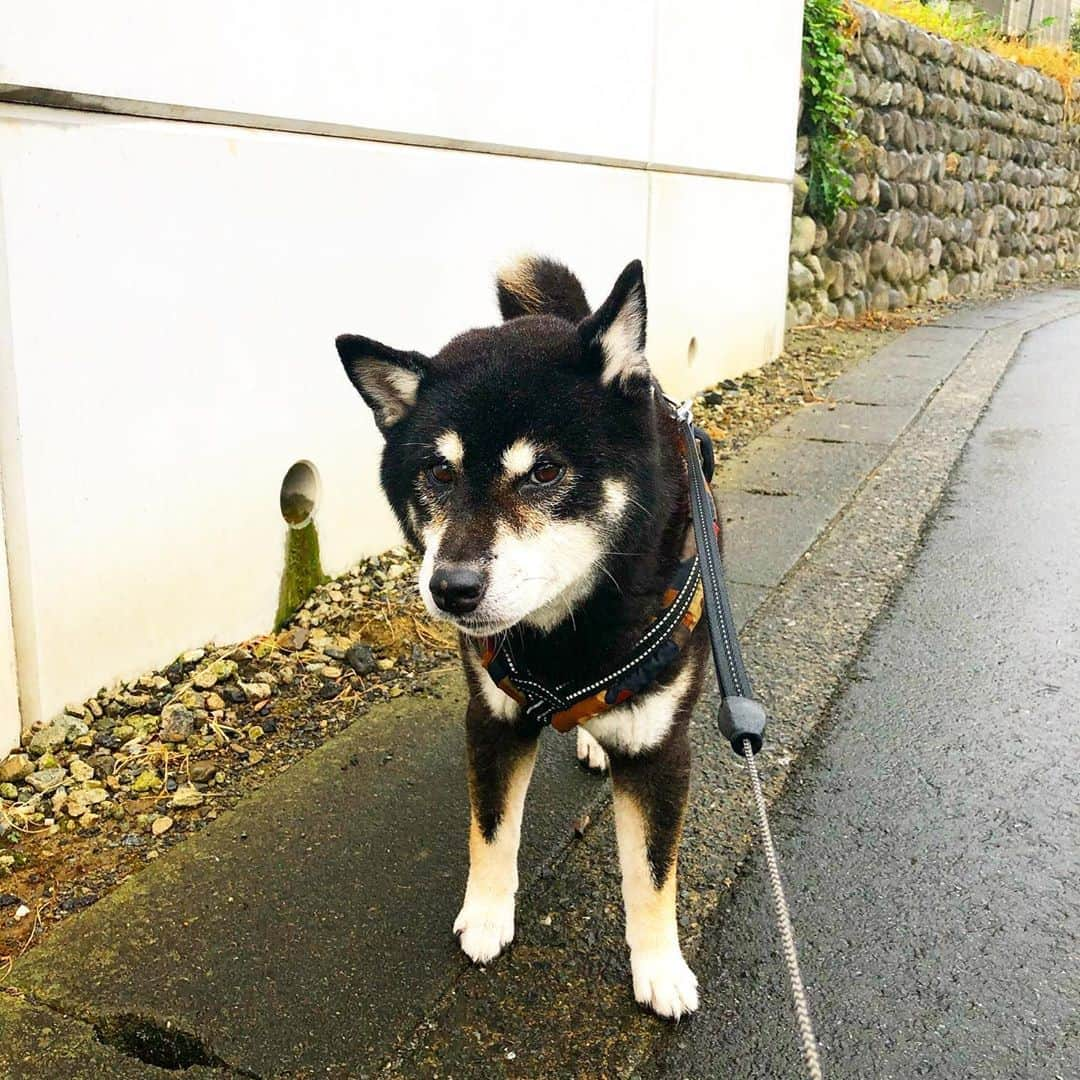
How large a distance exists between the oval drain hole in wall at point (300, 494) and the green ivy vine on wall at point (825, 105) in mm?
6296

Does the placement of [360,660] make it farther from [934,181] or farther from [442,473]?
[934,181]

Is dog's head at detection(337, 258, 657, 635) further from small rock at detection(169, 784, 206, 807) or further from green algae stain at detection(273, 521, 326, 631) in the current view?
green algae stain at detection(273, 521, 326, 631)

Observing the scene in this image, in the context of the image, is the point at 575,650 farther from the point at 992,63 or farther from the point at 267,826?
the point at 992,63

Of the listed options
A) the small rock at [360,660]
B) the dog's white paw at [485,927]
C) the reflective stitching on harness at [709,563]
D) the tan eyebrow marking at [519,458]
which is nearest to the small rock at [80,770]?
the small rock at [360,660]

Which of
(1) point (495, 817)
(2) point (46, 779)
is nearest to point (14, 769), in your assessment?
(2) point (46, 779)

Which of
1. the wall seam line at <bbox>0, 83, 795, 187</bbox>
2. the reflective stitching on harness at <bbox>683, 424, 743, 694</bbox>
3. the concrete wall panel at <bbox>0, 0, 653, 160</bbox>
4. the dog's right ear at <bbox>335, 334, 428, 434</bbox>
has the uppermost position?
the concrete wall panel at <bbox>0, 0, 653, 160</bbox>

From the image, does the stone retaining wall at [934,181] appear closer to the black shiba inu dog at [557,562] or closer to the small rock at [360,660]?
the small rock at [360,660]

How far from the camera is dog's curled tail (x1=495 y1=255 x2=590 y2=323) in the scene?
2531 mm

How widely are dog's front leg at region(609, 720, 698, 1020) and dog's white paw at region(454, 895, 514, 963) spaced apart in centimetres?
27

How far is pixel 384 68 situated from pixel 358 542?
5.47 feet

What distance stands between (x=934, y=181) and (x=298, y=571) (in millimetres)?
9785

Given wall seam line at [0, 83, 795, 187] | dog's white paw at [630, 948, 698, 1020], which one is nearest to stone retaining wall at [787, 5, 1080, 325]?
wall seam line at [0, 83, 795, 187]

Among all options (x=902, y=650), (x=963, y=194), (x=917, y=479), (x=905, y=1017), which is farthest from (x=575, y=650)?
(x=963, y=194)

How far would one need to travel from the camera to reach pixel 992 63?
39.5 feet
